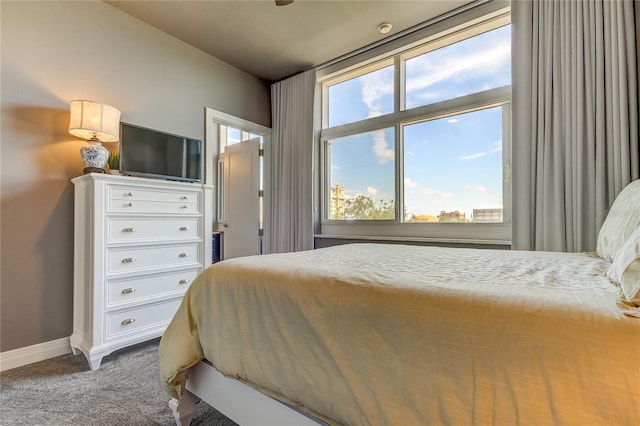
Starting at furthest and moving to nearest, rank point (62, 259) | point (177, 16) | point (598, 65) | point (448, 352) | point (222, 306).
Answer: point (177, 16), point (62, 259), point (598, 65), point (222, 306), point (448, 352)

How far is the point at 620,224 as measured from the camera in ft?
4.09

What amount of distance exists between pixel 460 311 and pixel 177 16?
313 cm

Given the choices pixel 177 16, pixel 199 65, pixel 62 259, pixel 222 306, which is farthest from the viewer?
pixel 199 65

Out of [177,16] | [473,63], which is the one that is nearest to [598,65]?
[473,63]

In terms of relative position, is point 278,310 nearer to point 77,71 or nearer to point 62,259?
point 62,259

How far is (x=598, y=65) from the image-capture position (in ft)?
6.35

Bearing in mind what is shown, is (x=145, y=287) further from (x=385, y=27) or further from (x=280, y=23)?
(x=385, y=27)

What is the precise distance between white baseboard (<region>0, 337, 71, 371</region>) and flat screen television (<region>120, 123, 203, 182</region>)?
1.29 m

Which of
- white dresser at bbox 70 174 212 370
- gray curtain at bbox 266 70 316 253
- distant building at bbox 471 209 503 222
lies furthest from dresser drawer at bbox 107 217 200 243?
distant building at bbox 471 209 503 222

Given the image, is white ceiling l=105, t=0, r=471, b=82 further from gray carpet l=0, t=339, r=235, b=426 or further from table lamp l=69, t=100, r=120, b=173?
gray carpet l=0, t=339, r=235, b=426

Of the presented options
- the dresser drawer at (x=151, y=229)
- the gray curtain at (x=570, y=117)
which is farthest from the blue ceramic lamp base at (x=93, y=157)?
the gray curtain at (x=570, y=117)

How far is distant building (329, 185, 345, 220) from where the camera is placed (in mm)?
3480

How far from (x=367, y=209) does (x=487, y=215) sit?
1150 millimetres

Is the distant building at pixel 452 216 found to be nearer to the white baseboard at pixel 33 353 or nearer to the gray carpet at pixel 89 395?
the gray carpet at pixel 89 395
